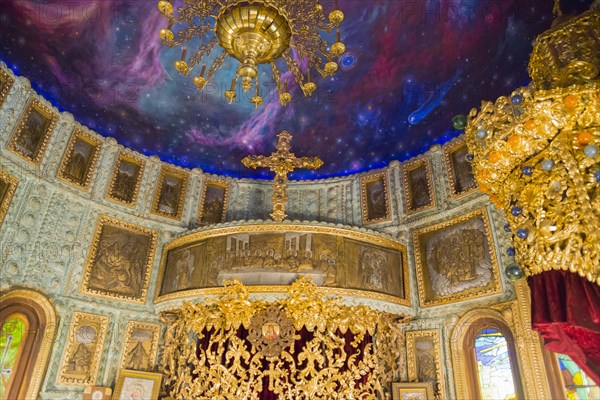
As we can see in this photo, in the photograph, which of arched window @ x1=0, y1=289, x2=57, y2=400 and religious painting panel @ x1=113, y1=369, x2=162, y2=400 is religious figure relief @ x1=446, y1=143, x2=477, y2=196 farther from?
arched window @ x1=0, y1=289, x2=57, y2=400

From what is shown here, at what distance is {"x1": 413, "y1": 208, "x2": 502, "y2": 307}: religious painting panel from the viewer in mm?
9261

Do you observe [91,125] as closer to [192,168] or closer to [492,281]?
[192,168]

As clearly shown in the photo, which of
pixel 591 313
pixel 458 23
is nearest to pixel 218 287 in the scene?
pixel 591 313

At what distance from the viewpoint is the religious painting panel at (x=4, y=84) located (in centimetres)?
914

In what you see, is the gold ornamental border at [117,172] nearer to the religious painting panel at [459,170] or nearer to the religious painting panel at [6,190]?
the religious painting panel at [6,190]

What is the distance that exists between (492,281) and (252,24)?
695 cm

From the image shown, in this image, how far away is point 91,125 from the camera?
11.5 m

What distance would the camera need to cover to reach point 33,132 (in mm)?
9883

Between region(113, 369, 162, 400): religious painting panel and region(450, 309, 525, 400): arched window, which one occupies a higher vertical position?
region(450, 309, 525, 400): arched window

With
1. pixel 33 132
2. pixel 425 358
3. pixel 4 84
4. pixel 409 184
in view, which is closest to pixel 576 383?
pixel 425 358

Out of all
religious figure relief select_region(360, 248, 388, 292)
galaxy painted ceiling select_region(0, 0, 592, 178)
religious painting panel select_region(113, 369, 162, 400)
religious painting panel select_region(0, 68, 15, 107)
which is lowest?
religious painting panel select_region(113, 369, 162, 400)

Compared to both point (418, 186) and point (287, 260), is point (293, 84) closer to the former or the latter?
point (418, 186)

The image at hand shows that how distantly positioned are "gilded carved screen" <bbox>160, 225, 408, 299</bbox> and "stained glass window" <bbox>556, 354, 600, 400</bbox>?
3399mm

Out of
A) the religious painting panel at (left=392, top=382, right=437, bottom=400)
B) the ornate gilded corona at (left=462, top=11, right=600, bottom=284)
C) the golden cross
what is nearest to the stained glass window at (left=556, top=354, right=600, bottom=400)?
the religious painting panel at (left=392, top=382, right=437, bottom=400)
